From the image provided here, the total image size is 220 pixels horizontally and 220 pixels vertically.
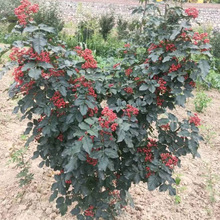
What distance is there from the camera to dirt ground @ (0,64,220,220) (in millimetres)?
2289

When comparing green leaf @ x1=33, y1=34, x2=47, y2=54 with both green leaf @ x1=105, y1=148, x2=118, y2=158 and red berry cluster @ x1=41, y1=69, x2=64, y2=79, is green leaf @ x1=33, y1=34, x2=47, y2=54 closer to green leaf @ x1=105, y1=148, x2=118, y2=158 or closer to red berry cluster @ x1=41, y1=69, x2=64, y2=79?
red berry cluster @ x1=41, y1=69, x2=64, y2=79

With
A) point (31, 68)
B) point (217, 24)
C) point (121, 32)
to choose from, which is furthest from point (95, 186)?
point (217, 24)

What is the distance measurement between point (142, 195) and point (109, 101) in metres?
1.31

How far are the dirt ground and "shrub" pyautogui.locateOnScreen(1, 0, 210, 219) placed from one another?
610mm

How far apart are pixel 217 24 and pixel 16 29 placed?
14.1 meters

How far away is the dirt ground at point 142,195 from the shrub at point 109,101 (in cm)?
61

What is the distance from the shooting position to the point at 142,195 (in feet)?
8.45

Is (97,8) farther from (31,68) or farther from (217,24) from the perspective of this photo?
(31,68)

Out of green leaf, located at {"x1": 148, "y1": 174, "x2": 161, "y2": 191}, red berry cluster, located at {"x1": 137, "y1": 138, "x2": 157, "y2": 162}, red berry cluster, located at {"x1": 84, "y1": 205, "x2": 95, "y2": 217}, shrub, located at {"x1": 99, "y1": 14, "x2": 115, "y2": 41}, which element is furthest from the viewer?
shrub, located at {"x1": 99, "y1": 14, "x2": 115, "y2": 41}

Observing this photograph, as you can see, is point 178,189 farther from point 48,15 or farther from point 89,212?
point 48,15

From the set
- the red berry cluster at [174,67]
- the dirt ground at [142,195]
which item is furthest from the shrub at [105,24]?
the red berry cluster at [174,67]

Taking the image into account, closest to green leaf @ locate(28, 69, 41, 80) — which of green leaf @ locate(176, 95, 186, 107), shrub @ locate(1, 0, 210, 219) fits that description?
shrub @ locate(1, 0, 210, 219)

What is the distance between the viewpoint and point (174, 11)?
1.62 metres

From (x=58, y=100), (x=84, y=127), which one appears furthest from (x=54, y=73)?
(x=84, y=127)
